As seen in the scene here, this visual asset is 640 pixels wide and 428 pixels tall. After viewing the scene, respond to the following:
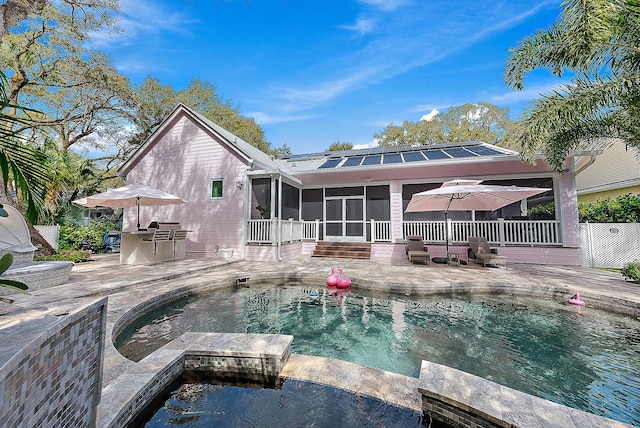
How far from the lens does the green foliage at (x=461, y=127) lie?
27.1 metres

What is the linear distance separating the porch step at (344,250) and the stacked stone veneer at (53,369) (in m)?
10.1

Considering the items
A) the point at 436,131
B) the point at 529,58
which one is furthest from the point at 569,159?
the point at 436,131

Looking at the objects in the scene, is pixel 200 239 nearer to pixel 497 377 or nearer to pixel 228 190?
pixel 228 190

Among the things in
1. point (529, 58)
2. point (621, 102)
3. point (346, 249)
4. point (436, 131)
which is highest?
point (436, 131)

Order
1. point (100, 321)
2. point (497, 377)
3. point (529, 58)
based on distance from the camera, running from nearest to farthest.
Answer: point (100, 321) → point (497, 377) → point (529, 58)

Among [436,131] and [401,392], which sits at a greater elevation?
[436,131]

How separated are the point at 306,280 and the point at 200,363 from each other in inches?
181

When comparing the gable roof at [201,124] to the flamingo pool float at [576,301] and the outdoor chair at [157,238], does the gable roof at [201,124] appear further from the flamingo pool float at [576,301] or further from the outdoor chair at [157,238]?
the flamingo pool float at [576,301]

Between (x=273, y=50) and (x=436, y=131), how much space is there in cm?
2141

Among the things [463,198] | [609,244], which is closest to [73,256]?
[463,198]

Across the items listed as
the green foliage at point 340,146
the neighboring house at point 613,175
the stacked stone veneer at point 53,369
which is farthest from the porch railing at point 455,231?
the green foliage at point 340,146

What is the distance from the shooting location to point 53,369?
121 centimetres

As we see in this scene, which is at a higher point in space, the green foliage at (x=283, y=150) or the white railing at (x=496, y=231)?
the green foliage at (x=283, y=150)

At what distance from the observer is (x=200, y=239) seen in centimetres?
1163
